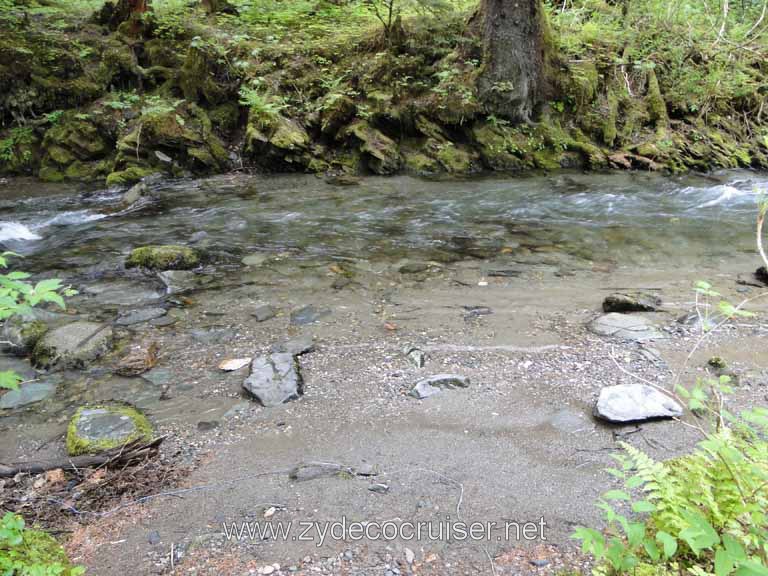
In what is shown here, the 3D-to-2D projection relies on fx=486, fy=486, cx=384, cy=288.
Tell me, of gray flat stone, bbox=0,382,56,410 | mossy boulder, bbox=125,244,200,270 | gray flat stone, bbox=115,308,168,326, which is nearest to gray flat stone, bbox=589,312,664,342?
gray flat stone, bbox=115,308,168,326

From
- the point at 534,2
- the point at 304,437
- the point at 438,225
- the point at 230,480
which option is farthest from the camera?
the point at 534,2

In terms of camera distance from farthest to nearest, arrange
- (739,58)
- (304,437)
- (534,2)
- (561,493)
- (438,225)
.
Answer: (739,58) < (534,2) < (438,225) < (304,437) < (561,493)

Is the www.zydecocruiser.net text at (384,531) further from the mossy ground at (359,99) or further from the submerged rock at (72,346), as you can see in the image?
the mossy ground at (359,99)

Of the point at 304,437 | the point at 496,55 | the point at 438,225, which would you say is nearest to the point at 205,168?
the point at 438,225

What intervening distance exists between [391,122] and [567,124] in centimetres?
416

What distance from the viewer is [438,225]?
784cm

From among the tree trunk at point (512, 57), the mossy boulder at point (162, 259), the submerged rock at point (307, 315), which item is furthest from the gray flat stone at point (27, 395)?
the tree trunk at point (512, 57)

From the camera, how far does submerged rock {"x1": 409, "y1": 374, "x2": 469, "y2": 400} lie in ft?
12.1

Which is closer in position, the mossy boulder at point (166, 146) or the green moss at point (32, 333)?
the green moss at point (32, 333)

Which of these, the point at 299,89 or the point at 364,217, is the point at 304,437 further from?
the point at 299,89

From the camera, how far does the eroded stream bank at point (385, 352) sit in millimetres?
2629

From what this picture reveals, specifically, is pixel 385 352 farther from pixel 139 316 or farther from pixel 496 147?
pixel 496 147

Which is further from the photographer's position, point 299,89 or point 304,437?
point 299,89

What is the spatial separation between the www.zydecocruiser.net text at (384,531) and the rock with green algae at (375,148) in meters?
8.88
